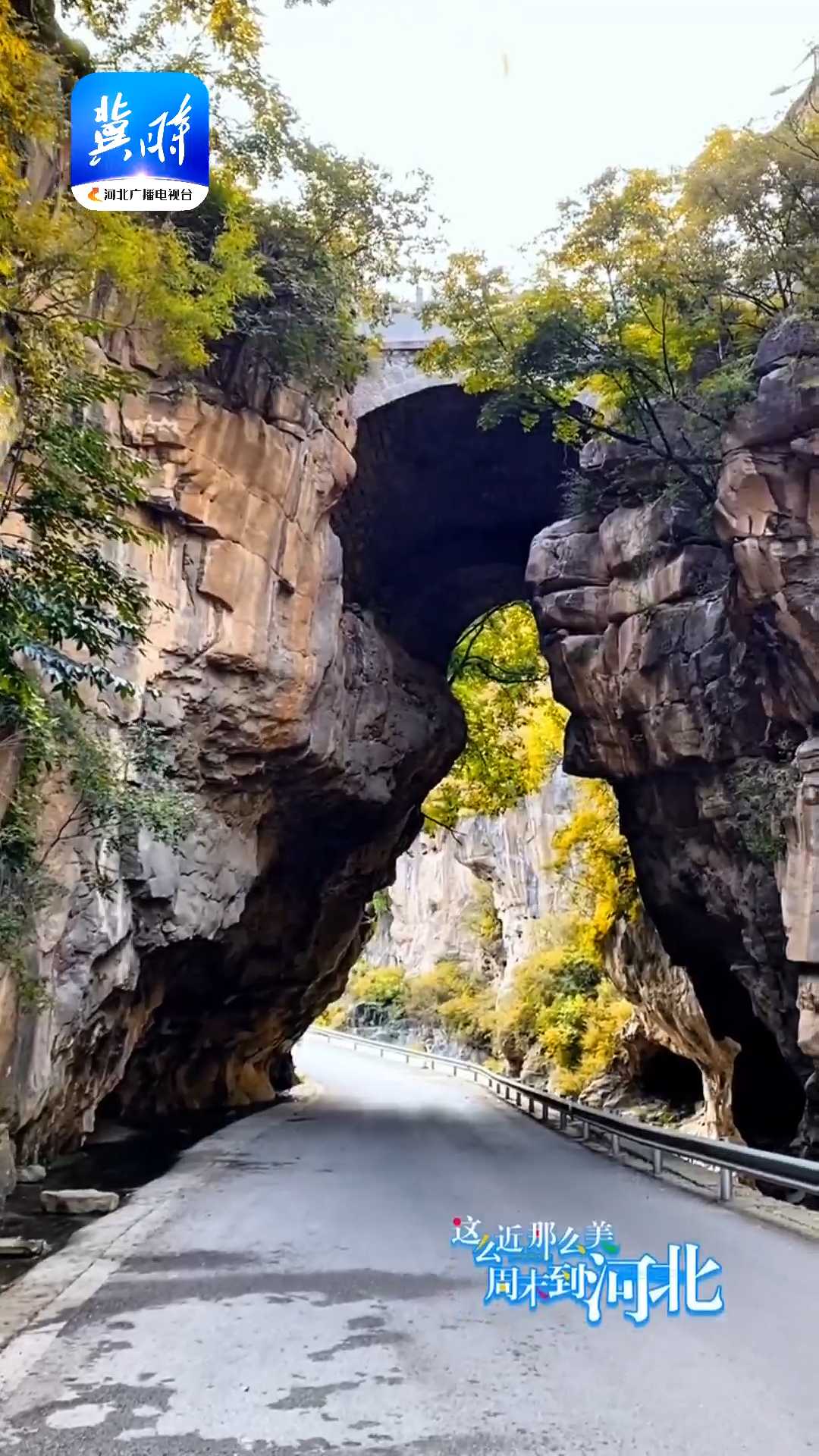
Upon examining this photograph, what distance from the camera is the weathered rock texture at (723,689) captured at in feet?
45.1

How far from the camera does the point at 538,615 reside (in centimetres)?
1850

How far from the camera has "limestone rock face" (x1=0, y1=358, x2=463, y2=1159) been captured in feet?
39.9

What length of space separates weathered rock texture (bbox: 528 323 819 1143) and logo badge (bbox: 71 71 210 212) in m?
7.71

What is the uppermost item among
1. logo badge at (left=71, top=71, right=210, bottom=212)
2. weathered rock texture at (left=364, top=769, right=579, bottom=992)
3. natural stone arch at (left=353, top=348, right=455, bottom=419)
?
natural stone arch at (left=353, top=348, right=455, bottom=419)

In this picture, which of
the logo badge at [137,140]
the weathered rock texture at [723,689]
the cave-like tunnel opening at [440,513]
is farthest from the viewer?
the cave-like tunnel opening at [440,513]

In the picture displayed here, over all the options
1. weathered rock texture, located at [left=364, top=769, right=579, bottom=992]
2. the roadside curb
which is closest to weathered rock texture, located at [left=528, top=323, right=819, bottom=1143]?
the roadside curb

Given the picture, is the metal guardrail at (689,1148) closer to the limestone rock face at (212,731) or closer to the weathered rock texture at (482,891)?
the limestone rock face at (212,731)

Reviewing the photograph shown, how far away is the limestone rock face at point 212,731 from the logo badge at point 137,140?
3.64 meters

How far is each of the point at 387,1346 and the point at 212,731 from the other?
1029 cm

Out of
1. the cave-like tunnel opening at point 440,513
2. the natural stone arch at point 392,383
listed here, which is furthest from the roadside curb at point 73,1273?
the natural stone arch at point 392,383

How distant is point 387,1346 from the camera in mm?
5594

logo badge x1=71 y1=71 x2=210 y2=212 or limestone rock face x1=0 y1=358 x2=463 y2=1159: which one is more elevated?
logo badge x1=71 y1=71 x2=210 y2=212

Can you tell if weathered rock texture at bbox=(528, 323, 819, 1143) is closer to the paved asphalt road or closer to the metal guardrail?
the metal guardrail

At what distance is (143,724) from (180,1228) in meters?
6.12
